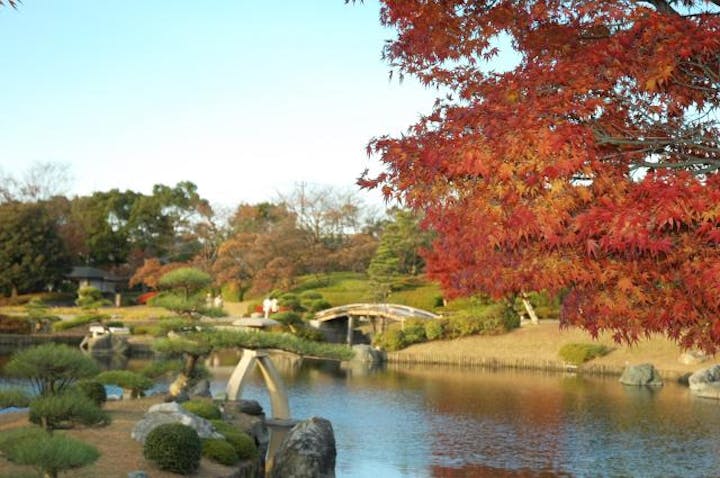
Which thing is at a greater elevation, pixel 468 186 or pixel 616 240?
pixel 468 186

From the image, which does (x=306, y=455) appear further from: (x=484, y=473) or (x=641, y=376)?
(x=641, y=376)

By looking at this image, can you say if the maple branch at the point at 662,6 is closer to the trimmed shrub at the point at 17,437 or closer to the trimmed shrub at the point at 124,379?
the trimmed shrub at the point at 17,437

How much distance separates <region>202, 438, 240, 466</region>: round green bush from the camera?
10516 millimetres

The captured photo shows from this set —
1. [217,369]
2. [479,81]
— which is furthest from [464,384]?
[479,81]

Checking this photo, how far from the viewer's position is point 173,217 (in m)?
61.6

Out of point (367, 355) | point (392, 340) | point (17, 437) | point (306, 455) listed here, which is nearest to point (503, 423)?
point (306, 455)

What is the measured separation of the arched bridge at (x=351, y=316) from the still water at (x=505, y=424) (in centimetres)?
906

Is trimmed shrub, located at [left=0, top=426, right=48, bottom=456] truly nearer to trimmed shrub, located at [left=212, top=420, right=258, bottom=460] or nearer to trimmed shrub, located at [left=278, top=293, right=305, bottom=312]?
trimmed shrub, located at [left=212, top=420, right=258, bottom=460]

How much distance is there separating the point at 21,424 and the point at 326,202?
158 feet

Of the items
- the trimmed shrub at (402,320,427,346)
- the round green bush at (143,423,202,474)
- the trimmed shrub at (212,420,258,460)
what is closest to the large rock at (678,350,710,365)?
the trimmed shrub at (402,320,427,346)

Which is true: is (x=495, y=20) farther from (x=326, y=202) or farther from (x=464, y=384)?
(x=326, y=202)

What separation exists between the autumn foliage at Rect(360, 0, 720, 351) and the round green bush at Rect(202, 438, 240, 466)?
234 inches

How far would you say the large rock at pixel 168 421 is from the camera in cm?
1049

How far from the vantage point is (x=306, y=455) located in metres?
11.6
